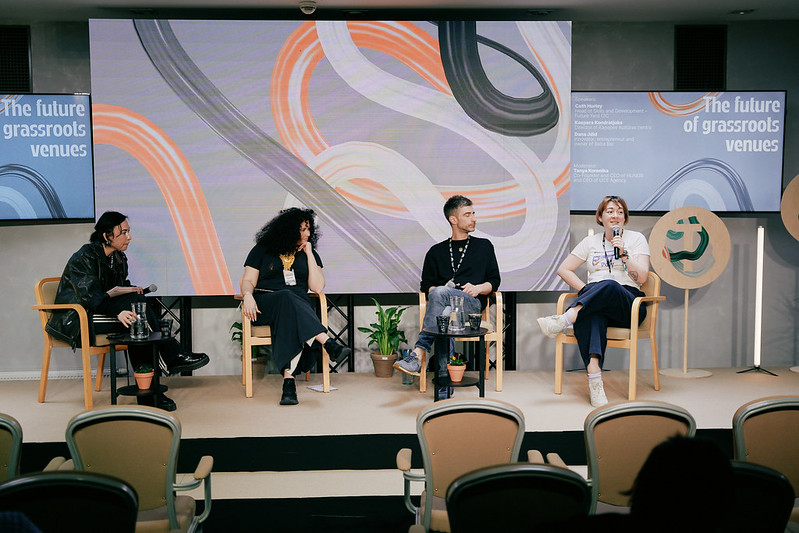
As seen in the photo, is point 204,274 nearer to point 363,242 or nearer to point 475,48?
point 363,242

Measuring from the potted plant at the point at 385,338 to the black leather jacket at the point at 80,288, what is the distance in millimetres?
1969

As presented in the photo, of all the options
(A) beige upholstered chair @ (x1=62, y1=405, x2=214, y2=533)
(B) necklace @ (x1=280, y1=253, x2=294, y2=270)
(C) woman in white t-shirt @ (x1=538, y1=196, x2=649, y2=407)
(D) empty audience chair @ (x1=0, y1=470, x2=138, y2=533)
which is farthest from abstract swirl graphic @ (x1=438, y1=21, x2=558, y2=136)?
(D) empty audience chair @ (x1=0, y1=470, x2=138, y2=533)

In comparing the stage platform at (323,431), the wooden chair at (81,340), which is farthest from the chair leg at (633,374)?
the wooden chair at (81,340)

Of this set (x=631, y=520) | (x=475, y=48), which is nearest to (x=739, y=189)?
(x=475, y=48)

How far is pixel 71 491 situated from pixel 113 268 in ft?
10.9

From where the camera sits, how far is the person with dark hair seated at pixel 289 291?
4.78m

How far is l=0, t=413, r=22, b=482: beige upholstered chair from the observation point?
2324 millimetres

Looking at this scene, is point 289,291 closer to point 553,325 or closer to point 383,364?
point 383,364

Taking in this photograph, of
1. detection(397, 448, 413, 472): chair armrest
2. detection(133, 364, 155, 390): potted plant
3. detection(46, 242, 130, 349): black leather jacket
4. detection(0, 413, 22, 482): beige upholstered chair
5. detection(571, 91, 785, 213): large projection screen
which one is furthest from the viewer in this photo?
detection(571, 91, 785, 213): large projection screen

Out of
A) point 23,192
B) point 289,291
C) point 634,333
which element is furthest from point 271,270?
point 634,333

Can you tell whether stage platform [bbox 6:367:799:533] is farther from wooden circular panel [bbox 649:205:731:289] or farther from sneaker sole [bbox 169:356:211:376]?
wooden circular panel [bbox 649:205:731:289]

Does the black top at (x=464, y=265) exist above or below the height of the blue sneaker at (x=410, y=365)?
above

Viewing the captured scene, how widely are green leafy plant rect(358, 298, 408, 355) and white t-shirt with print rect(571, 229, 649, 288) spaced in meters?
1.53

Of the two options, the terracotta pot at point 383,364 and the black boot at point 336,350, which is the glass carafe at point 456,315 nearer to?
the black boot at point 336,350
